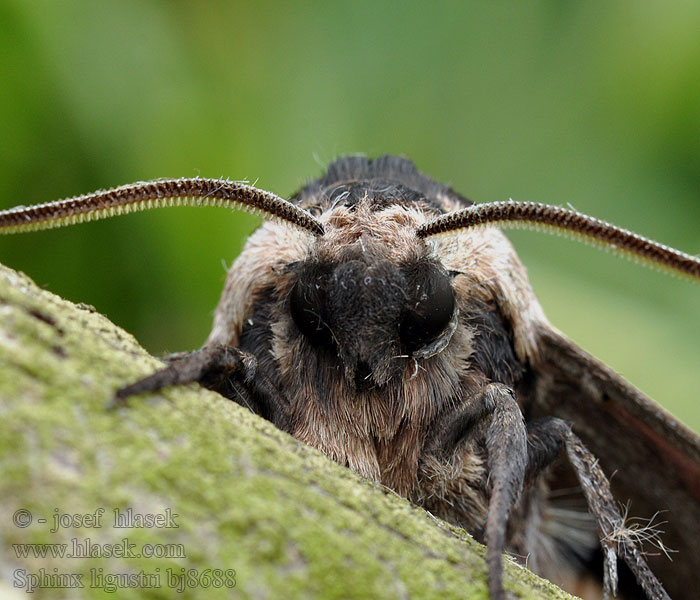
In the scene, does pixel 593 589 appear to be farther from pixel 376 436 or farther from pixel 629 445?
pixel 376 436

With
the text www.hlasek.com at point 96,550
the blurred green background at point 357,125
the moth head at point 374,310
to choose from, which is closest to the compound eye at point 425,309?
the moth head at point 374,310

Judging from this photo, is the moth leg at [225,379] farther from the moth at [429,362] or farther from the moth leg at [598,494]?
the moth leg at [598,494]

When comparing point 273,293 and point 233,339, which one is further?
point 233,339

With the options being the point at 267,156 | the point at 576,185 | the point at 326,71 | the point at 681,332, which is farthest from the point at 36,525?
the point at 576,185

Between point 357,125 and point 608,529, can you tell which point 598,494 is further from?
point 357,125

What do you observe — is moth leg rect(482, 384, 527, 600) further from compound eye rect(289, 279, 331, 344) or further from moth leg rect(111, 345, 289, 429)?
moth leg rect(111, 345, 289, 429)

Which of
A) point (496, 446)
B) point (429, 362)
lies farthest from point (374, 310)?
point (496, 446)
